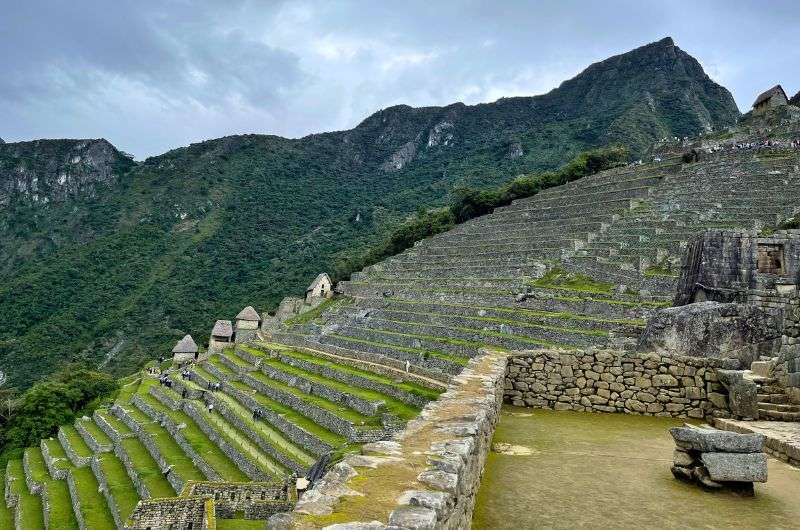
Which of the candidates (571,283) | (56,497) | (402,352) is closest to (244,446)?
(402,352)

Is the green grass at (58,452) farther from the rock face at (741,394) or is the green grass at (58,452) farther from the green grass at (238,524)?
the rock face at (741,394)

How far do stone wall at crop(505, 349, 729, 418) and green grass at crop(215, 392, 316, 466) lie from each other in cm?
810

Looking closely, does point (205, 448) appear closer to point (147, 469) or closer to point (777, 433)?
point (147, 469)

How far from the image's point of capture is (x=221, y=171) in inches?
4070

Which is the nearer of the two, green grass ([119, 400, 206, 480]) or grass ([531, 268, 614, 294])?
green grass ([119, 400, 206, 480])

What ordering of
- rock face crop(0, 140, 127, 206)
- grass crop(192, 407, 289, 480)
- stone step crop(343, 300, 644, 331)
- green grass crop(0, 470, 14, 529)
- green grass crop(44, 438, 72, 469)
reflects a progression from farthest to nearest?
1. rock face crop(0, 140, 127, 206)
2. green grass crop(44, 438, 72, 469)
3. green grass crop(0, 470, 14, 529)
4. stone step crop(343, 300, 644, 331)
5. grass crop(192, 407, 289, 480)

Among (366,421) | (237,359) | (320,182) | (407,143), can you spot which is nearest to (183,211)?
(320,182)

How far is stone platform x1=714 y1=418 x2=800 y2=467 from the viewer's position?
472 cm

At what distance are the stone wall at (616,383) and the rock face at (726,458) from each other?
2930mm

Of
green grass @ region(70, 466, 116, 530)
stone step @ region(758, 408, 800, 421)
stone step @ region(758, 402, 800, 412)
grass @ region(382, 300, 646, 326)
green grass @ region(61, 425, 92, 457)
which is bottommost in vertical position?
green grass @ region(61, 425, 92, 457)

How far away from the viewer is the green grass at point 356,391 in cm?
1429

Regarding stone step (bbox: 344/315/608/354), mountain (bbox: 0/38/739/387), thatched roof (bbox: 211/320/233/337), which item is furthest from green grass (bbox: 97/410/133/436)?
mountain (bbox: 0/38/739/387)

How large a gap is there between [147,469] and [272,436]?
16.2 ft

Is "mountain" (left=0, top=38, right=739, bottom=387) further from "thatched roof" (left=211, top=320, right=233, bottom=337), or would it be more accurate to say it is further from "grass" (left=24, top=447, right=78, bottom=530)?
"grass" (left=24, top=447, right=78, bottom=530)
